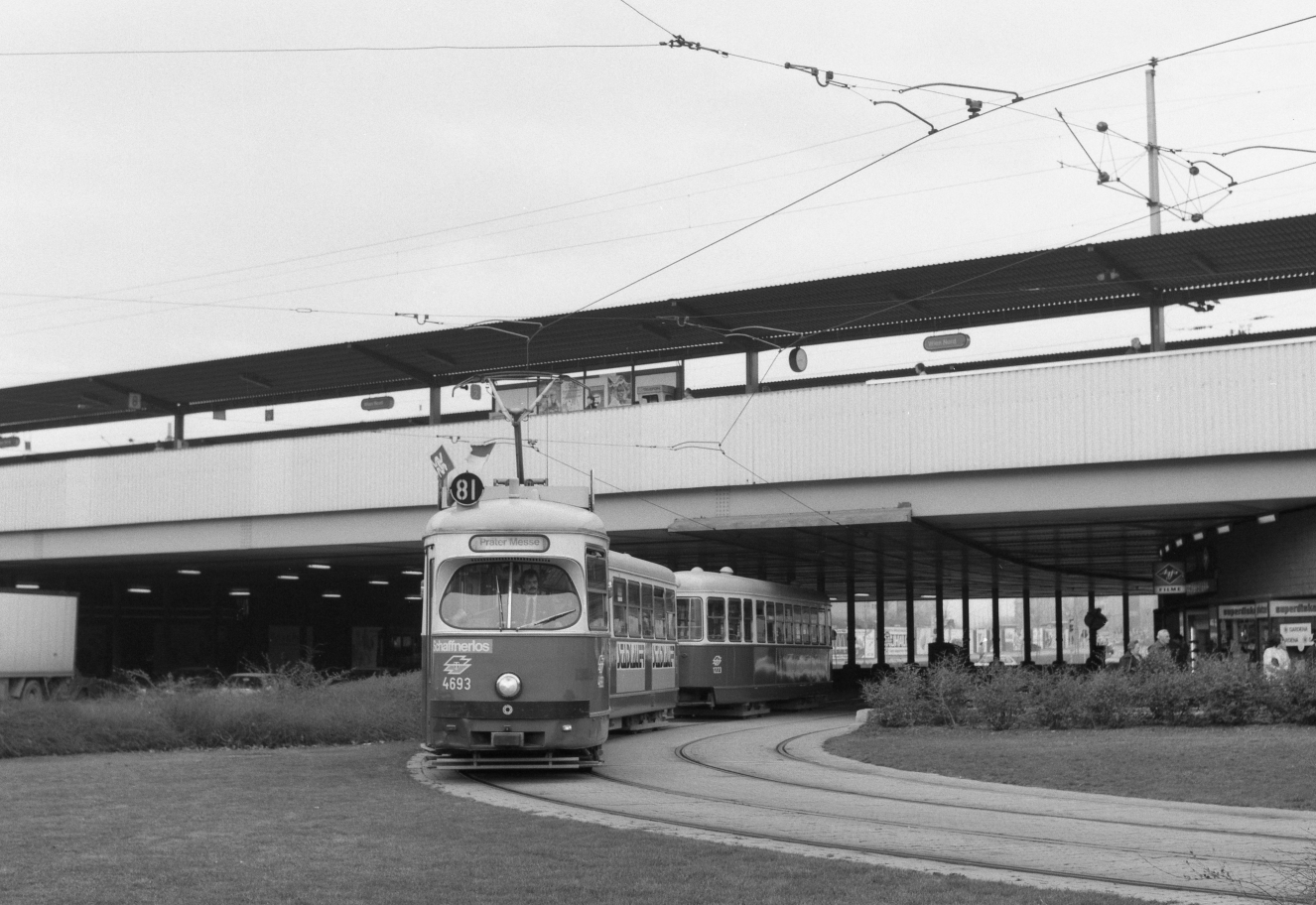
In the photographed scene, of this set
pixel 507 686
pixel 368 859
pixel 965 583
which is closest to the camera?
pixel 368 859

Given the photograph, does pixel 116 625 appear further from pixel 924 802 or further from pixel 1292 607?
pixel 924 802

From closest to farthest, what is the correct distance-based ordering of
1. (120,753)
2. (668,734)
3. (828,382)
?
1. (120,753)
2. (668,734)
3. (828,382)

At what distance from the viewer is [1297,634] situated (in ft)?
90.7

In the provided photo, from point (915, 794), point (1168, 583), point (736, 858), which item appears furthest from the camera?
point (1168, 583)

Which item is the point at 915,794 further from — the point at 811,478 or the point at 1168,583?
the point at 1168,583

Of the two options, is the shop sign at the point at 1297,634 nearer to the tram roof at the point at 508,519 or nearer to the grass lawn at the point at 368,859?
the tram roof at the point at 508,519

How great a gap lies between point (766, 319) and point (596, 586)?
18042 millimetres

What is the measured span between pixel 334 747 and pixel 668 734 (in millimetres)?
6130

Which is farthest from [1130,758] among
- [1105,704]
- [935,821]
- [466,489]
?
[466,489]

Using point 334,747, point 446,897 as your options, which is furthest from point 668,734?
point 446,897

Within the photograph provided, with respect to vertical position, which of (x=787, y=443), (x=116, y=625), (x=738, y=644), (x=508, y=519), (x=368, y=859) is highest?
(x=787, y=443)

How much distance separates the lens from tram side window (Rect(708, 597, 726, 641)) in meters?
29.8

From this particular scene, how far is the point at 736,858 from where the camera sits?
32.6 feet

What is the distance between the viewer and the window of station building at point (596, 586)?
16.7 meters
